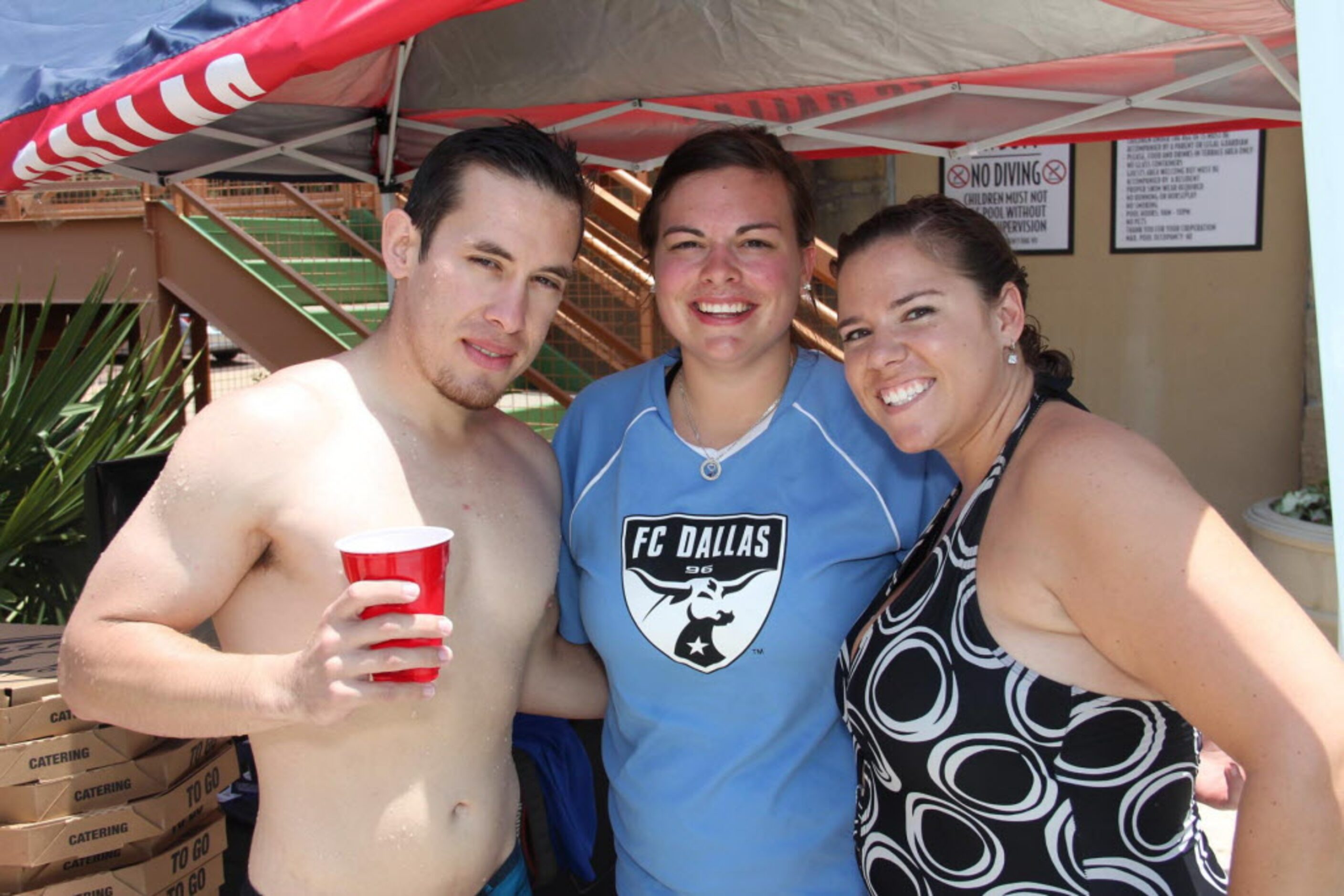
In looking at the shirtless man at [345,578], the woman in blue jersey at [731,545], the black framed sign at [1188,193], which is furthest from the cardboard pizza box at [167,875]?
the black framed sign at [1188,193]

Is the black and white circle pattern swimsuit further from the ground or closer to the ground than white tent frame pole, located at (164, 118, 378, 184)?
closer to the ground

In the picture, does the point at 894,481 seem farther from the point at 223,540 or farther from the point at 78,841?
the point at 78,841

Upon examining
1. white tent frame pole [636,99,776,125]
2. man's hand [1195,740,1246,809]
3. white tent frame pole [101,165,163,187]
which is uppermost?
white tent frame pole [636,99,776,125]

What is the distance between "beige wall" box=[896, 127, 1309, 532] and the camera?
6.51 meters

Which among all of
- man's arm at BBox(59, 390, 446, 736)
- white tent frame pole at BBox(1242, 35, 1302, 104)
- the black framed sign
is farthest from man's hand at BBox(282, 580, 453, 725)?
the black framed sign

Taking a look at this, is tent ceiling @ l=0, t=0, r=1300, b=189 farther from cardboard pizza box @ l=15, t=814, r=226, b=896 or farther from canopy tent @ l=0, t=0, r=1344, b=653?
cardboard pizza box @ l=15, t=814, r=226, b=896

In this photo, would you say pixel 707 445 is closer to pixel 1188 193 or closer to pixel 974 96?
pixel 974 96

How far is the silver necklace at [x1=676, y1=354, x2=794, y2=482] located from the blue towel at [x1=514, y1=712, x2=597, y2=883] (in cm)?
75

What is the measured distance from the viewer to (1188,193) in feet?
21.9

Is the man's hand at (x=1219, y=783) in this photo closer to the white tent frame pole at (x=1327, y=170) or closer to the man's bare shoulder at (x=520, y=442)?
the white tent frame pole at (x=1327, y=170)

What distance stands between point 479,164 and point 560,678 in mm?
1137

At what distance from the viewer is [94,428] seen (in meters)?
4.54

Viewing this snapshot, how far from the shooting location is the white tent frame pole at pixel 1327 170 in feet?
4.11

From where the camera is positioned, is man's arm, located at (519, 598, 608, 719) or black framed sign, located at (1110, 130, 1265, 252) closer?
man's arm, located at (519, 598, 608, 719)
